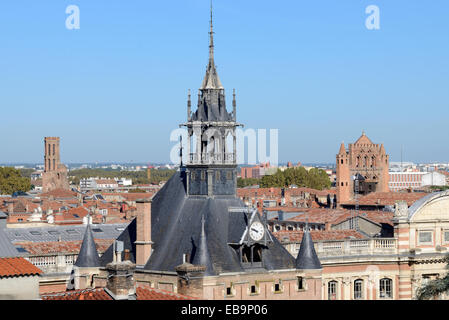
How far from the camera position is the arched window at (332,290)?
55941 millimetres

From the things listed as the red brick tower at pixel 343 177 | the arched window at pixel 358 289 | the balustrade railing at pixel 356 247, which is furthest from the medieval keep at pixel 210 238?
the red brick tower at pixel 343 177

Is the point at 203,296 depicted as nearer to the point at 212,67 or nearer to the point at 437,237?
the point at 212,67

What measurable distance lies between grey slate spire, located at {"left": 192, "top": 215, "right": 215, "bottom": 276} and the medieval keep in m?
0.04

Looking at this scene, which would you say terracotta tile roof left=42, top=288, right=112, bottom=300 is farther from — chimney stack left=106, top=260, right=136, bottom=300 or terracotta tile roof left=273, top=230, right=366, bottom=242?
terracotta tile roof left=273, top=230, right=366, bottom=242

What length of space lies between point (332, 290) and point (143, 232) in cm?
1503

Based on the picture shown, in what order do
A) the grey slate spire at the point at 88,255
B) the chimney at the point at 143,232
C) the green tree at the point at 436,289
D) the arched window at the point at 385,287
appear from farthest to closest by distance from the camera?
the arched window at the point at 385,287 < the grey slate spire at the point at 88,255 < the chimney at the point at 143,232 < the green tree at the point at 436,289

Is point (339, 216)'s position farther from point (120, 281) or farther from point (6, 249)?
point (120, 281)

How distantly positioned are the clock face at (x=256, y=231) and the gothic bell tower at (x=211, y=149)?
3.48m

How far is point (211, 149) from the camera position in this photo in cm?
4788

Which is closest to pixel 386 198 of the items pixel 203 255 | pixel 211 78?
pixel 211 78

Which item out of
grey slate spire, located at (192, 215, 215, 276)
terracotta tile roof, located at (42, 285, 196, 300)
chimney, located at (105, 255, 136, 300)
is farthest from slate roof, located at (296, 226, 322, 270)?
chimney, located at (105, 255, 136, 300)

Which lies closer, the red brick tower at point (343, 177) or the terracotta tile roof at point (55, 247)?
the terracotta tile roof at point (55, 247)

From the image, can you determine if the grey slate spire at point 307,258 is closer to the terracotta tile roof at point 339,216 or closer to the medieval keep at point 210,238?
the medieval keep at point 210,238
